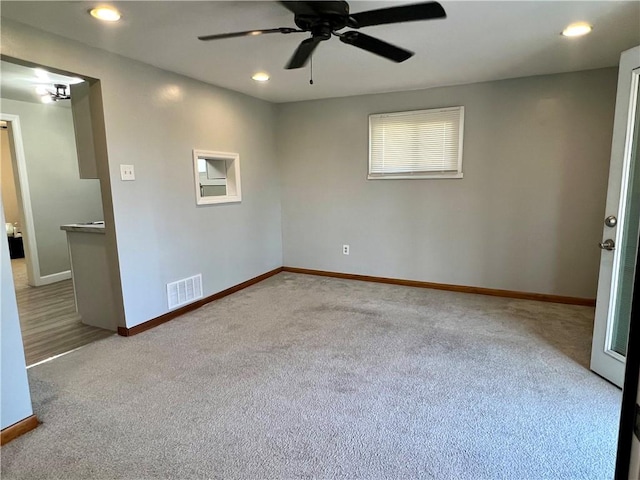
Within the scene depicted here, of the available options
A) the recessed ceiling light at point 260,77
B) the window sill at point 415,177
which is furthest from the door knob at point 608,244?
the recessed ceiling light at point 260,77

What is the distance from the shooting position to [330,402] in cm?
216

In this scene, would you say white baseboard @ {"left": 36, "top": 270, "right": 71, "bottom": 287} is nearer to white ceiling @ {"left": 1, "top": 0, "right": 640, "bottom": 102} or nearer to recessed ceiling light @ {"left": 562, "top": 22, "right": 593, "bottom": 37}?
white ceiling @ {"left": 1, "top": 0, "right": 640, "bottom": 102}

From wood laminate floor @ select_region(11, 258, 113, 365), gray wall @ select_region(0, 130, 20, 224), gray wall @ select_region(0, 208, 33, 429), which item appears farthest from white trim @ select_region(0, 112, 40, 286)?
gray wall @ select_region(0, 208, 33, 429)

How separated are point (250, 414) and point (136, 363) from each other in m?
1.12

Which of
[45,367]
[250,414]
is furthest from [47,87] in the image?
[250,414]

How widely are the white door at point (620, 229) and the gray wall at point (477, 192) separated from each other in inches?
59.0

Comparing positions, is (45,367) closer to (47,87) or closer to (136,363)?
(136,363)

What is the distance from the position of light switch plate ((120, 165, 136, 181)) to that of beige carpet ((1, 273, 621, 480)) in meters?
1.35

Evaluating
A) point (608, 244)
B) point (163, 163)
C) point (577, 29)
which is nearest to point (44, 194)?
point (163, 163)

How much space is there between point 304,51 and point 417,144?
2.41 metres

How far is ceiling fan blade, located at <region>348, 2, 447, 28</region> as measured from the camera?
171 centimetres

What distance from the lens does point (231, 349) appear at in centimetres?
285

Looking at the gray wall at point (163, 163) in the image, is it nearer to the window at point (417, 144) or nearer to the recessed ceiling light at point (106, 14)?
the recessed ceiling light at point (106, 14)

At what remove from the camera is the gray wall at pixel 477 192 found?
3600 mm
